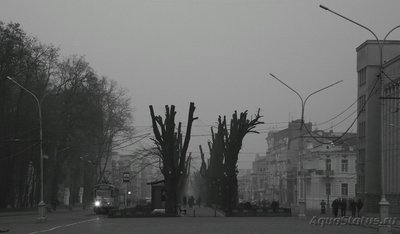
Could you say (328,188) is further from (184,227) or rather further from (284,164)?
(184,227)

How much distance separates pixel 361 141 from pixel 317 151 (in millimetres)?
27121

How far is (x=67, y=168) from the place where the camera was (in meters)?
83.0

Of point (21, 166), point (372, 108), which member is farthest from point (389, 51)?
point (21, 166)

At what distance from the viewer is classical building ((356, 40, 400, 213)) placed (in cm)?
6412

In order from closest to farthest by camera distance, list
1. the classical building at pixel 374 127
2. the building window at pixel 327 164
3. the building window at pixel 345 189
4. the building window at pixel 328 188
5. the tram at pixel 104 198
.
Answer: the classical building at pixel 374 127 < the tram at pixel 104 198 < the building window at pixel 328 188 < the building window at pixel 345 189 < the building window at pixel 327 164

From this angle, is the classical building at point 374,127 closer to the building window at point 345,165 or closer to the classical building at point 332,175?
the classical building at point 332,175

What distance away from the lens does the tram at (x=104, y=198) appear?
66.0 meters

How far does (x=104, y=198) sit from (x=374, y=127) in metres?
30.0

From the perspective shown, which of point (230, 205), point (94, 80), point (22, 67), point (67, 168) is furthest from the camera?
point (67, 168)

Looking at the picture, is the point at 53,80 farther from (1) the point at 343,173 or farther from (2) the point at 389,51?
(1) the point at 343,173

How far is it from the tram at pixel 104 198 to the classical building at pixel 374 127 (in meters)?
26.8

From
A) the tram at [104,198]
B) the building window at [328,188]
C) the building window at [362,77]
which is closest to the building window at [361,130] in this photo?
the building window at [362,77]

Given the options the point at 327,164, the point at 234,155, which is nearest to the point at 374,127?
the point at 234,155

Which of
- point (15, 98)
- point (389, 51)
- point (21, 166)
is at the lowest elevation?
point (21, 166)
